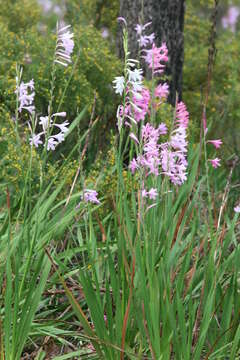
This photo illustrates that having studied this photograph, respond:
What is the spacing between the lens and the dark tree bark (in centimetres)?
618

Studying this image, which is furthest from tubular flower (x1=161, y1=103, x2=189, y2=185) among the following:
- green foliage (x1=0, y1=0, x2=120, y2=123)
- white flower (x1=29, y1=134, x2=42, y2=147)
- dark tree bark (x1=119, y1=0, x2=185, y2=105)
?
dark tree bark (x1=119, y1=0, x2=185, y2=105)

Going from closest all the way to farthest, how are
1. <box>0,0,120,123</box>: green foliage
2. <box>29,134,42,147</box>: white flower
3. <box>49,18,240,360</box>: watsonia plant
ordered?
<box>49,18,240,360</box>: watsonia plant → <box>29,134,42,147</box>: white flower → <box>0,0,120,123</box>: green foliage

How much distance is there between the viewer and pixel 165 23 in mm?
6270

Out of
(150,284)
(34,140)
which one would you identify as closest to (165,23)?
(34,140)

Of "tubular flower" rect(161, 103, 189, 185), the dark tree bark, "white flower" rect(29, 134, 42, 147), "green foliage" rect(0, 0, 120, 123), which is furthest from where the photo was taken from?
the dark tree bark

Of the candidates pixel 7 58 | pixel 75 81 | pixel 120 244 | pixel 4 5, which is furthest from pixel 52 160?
pixel 4 5

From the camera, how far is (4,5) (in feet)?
28.7

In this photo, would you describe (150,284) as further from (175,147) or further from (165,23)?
(165,23)

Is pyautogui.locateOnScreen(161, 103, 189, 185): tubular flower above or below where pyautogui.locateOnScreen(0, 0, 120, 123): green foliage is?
below

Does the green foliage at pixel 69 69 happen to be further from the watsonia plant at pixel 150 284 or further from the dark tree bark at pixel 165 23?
the watsonia plant at pixel 150 284

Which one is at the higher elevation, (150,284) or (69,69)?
(69,69)

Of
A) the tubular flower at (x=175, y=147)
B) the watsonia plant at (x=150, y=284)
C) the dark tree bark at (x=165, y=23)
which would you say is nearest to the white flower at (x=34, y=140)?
the watsonia plant at (x=150, y=284)

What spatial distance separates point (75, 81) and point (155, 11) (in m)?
1.55

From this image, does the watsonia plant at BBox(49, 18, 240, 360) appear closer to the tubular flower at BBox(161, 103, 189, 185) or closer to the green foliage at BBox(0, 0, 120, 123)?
the tubular flower at BBox(161, 103, 189, 185)
